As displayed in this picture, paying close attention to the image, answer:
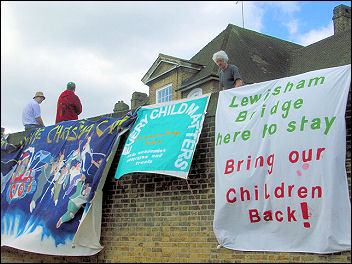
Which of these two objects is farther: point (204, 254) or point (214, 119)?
point (214, 119)

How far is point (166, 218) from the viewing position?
244 inches

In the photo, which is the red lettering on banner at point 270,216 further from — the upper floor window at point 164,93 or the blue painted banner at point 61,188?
the upper floor window at point 164,93

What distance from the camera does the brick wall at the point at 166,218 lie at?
5648mm

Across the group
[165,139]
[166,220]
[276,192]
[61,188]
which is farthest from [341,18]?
[276,192]

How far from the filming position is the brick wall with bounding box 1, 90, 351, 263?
5648 mm

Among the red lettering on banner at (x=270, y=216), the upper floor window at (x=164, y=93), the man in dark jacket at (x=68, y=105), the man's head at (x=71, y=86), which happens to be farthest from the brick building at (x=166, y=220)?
the upper floor window at (x=164, y=93)

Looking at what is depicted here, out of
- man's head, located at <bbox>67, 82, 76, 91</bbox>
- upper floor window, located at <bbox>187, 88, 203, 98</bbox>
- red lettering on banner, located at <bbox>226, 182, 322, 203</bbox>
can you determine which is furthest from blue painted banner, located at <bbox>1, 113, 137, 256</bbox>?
upper floor window, located at <bbox>187, 88, 203, 98</bbox>

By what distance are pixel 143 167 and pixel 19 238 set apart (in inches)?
110

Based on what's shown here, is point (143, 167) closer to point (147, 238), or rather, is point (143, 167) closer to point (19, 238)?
point (147, 238)

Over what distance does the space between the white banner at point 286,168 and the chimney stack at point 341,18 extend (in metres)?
19.8

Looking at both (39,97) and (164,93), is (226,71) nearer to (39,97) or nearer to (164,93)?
(39,97)

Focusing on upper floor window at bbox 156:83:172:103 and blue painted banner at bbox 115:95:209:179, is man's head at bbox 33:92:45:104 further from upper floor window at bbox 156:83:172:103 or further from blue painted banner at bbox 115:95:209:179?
upper floor window at bbox 156:83:172:103

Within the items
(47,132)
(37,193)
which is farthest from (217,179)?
(47,132)

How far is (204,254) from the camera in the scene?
5598 millimetres
